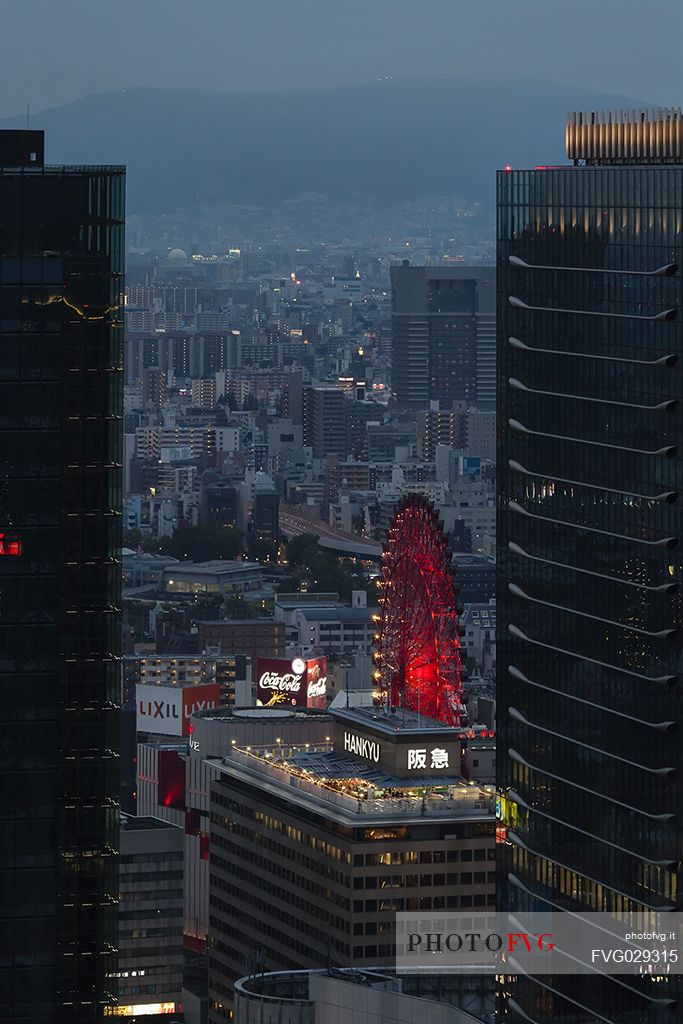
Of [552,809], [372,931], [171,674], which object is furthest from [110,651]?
[171,674]

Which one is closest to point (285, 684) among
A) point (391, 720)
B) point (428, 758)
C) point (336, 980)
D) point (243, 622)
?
point (391, 720)

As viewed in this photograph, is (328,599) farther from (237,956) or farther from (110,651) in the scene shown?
(110,651)

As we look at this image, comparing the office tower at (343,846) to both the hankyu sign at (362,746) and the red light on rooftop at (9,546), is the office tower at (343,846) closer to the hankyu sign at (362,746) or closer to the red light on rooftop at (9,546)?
the hankyu sign at (362,746)

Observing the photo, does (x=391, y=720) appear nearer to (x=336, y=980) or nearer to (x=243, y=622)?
(x=336, y=980)

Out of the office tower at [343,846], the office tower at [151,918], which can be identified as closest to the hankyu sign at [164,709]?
the office tower at [343,846]

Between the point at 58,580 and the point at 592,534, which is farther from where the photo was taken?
the point at 592,534

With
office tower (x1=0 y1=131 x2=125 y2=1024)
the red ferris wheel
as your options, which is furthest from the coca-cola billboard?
office tower (x1=0 y1=131 x2=125 y2=1024)
